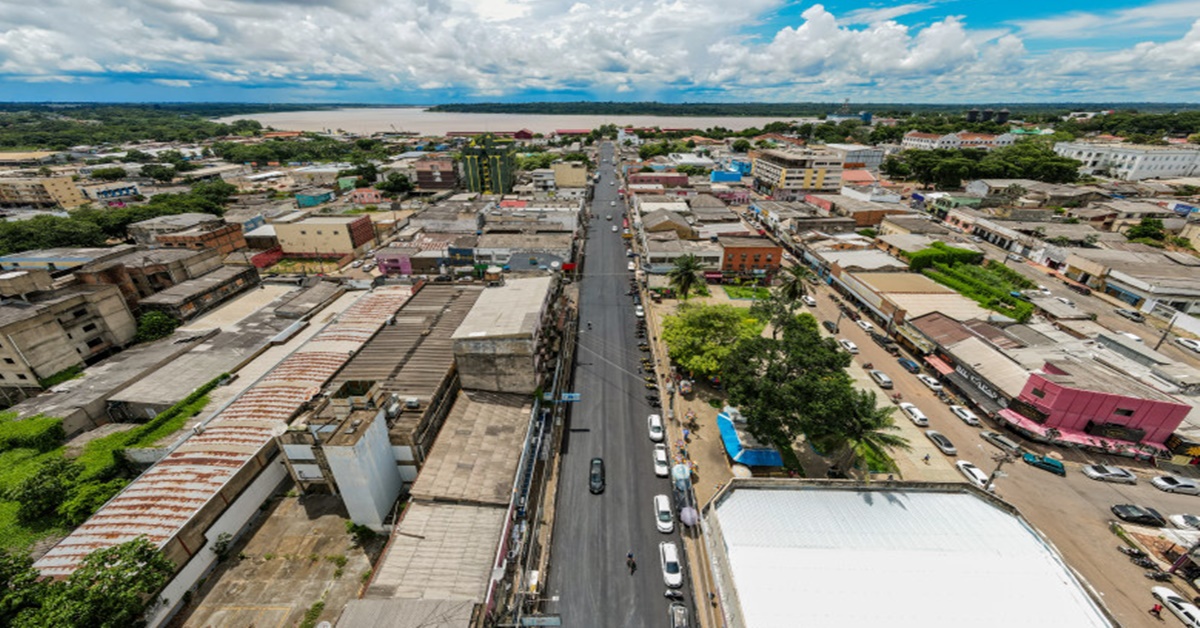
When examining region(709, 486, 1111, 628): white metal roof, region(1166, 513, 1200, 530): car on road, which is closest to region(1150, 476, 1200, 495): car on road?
region(1166, 513, 1200, 530): car on road

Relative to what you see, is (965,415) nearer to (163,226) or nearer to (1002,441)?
(1002,441)

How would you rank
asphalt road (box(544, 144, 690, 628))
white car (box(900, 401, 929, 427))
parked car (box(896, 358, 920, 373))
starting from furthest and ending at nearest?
parked car (box(896, 358, 920, 373)), white car (box(900, 401, 929, 427)), asphalt road (box(544, 144, 690, 628))

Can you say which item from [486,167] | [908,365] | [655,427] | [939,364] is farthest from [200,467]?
Answer: [486,167]

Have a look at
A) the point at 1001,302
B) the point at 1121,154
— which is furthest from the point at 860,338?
the point at 1121,154

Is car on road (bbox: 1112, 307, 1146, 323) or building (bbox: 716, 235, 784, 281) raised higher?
building (bbox: 716, 235, 784, 281)

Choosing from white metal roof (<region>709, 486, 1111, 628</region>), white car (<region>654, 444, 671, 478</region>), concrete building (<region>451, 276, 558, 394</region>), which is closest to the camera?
white metal roof (<region>709, 486, 1111, 628</region>)

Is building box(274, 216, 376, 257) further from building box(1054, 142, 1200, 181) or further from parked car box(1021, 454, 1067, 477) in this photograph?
building box(1054, 142, 1200, 181)
